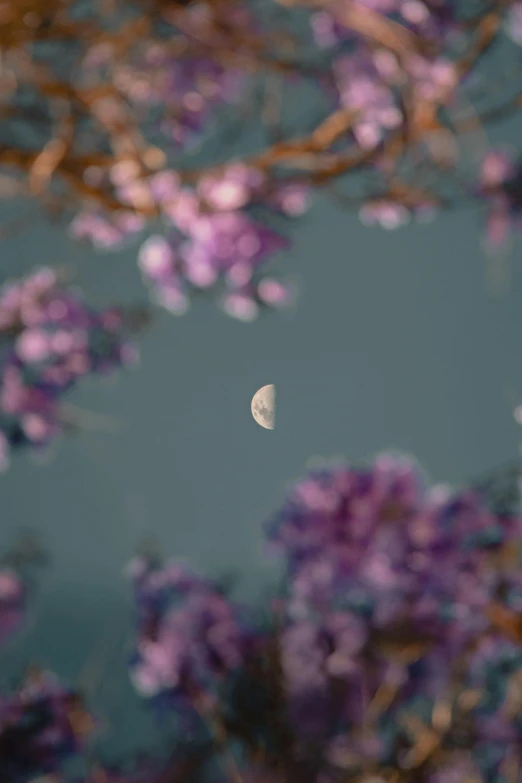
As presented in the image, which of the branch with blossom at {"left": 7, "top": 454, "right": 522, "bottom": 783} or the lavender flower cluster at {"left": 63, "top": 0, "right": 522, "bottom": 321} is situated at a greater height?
the lavender flower cluster at {"left": 63, "top": 0, "right": 522, "bottom": 321}

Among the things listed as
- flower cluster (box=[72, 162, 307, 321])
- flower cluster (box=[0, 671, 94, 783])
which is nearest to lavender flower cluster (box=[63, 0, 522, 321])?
flower cluster (box=[72, 162, 307, 321])

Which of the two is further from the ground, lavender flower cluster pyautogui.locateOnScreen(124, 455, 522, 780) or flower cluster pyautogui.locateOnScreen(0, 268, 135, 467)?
flower cluster pyautogui.locateOnScreen(0, 268, 135, 467)

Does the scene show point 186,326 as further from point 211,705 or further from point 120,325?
point 211,705

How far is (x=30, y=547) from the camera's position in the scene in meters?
0.89

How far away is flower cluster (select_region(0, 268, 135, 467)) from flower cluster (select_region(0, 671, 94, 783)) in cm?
26

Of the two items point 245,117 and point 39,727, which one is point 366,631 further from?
point 245,117

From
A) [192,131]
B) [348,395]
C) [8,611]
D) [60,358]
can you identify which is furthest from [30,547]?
[192,131]

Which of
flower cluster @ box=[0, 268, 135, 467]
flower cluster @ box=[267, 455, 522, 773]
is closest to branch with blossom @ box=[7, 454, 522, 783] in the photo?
flower cluster @ box=[267, 455, 522, 773]

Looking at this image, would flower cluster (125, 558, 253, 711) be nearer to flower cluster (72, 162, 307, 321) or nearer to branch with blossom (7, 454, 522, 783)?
branch with blossom (7, 454, 522, 783)

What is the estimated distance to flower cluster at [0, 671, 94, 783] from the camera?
82cm

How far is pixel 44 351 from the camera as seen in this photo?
882mm

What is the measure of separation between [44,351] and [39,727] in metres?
0.42

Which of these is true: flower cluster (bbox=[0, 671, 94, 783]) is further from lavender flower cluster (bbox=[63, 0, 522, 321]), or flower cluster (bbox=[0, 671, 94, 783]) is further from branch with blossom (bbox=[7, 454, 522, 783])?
lavender flower cluster (bbox=[63, 0, 522, 321])

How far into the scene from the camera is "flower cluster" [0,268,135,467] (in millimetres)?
875
